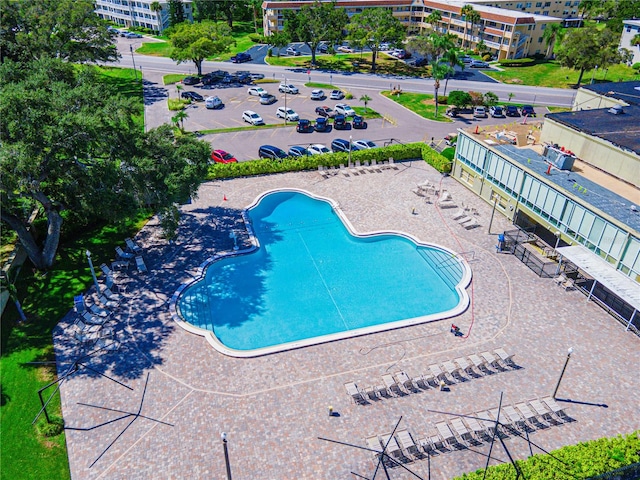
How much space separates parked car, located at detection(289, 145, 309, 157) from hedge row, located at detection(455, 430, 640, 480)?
3531cm

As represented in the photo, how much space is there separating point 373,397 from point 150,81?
6981 cm

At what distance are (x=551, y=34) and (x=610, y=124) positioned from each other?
62.3 meters

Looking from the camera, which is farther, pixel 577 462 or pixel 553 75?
pixel 553 75

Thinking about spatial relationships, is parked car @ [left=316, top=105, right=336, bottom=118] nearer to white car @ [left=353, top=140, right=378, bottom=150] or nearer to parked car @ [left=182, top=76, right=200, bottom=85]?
white car @ [left=353, top=140, right=378, bottom=150]

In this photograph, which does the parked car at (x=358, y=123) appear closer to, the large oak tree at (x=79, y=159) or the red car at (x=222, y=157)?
the red car at (x=222, y=157)

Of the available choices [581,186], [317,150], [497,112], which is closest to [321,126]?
[317,150]

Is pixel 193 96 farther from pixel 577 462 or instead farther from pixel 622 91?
pixel 577 462

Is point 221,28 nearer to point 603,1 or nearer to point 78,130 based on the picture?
point 78,130

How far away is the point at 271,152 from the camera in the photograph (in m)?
48.4

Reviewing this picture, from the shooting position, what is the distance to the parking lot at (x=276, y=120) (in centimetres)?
5481

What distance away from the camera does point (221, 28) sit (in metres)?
81.1

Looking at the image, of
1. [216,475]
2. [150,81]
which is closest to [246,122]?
[150,81]

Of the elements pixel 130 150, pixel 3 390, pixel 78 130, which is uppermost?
pixel 78 130

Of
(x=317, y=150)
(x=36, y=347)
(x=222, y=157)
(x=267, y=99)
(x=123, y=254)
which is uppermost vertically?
(x=267, y=99)
